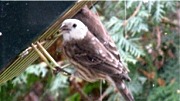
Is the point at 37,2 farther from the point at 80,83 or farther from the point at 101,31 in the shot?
the point at 80,83

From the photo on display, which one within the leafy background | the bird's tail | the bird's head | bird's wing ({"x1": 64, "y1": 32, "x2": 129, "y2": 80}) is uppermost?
the bird's head

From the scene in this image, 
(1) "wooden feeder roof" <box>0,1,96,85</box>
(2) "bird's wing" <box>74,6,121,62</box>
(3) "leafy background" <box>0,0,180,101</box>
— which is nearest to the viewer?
(1) "wooden feeder roof" <box>0,1,96,85</box>

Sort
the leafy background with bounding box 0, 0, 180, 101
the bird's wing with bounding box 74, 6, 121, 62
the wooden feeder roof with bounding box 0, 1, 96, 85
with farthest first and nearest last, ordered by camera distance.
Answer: the leafy background with bounding box 0, 0, 180, 101, the bird's wing with bounding box 74, 6, 121, 62, the wooden feeder roof with bounding box 0, 1, 96, 85

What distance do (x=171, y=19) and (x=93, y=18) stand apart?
3.05 ft

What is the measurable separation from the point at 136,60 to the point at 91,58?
33.3 inches

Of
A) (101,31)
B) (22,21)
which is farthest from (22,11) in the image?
(101,31)

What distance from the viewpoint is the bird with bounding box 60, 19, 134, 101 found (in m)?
1.29

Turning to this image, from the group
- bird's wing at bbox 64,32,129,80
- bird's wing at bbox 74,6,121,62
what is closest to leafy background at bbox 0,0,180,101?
bird's wing at bbox 74,6,121,62

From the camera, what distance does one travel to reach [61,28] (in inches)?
49.6

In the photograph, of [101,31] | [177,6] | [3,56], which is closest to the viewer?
[3,56]

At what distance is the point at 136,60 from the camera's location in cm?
212

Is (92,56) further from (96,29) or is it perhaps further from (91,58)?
(96,29)

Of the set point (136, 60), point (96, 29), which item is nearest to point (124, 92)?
point (96, 29)

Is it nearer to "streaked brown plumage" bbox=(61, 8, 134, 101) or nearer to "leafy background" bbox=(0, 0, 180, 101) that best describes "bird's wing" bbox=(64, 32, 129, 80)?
"streaked brown plumage" bbox=(61, 8, 134, 101)
